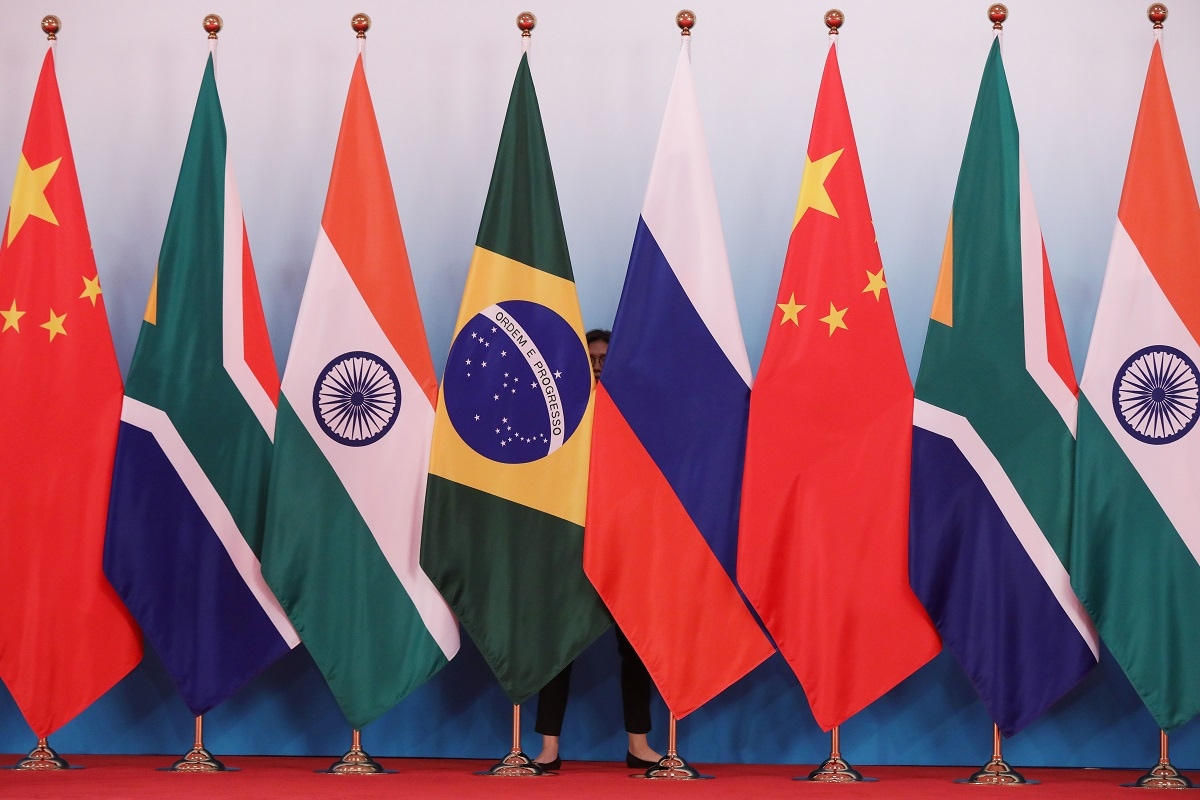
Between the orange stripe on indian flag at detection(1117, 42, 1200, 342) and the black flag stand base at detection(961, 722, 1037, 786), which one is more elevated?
the orange stripe on indian flag at detection(1117, 42, 1200, 342)

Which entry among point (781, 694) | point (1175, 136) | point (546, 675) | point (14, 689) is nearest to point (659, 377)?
point (546, 675)

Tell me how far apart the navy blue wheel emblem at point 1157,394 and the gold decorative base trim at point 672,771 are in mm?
1736

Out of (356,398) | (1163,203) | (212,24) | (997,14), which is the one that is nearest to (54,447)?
(356,398)

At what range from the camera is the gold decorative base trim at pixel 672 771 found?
3.83 meters

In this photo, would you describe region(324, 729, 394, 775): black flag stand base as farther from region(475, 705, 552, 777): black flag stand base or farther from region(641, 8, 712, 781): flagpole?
region(641, 8, 712, 781): flagpole

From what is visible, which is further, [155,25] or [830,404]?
[155,25]

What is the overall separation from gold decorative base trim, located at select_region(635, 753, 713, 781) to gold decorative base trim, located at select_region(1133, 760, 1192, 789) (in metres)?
1.34

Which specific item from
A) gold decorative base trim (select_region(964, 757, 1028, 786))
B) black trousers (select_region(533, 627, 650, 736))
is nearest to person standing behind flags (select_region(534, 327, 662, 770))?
black trousers (select_region(533, 627, 650, 736))

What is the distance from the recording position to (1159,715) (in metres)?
3.70

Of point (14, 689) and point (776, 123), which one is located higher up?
point (776, 123)

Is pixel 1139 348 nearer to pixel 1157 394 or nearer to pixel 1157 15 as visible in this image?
pixel 1157 394

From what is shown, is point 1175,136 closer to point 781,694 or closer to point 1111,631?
Result: point 1111,631

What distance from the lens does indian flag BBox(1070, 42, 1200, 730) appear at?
3.71 m

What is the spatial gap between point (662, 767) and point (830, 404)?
4.17ft
